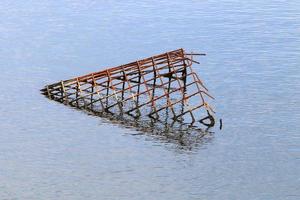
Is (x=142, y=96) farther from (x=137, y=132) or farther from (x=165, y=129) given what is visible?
(x=137, y=132)

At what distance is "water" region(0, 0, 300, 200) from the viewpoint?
75.3 m

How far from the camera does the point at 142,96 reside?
330 ft

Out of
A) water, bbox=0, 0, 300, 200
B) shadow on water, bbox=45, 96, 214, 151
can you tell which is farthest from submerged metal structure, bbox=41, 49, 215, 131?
water, bbox=0, 0, 300, 200

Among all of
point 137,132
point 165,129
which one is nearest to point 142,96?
point 165,129

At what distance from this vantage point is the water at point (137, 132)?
75.3 meters

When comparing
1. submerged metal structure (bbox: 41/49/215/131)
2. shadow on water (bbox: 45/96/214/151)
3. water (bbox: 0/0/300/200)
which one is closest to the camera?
water (bbox: 0/0/300/200)

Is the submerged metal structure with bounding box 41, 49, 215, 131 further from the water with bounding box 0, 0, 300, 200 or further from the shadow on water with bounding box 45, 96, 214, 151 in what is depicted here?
the water with bounding box 0, 0, 300, 200

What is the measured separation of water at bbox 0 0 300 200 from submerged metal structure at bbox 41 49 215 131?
8.03 feet

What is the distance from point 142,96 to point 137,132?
12.6 meters

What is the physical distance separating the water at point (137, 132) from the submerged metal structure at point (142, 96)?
2446mm

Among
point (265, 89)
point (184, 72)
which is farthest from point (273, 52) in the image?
point (184, 72)

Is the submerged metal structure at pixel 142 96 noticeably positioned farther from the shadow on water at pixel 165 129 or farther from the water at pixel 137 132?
the water at pixel 137 132

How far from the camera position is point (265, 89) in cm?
10512

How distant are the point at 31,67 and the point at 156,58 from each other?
2681 cm
